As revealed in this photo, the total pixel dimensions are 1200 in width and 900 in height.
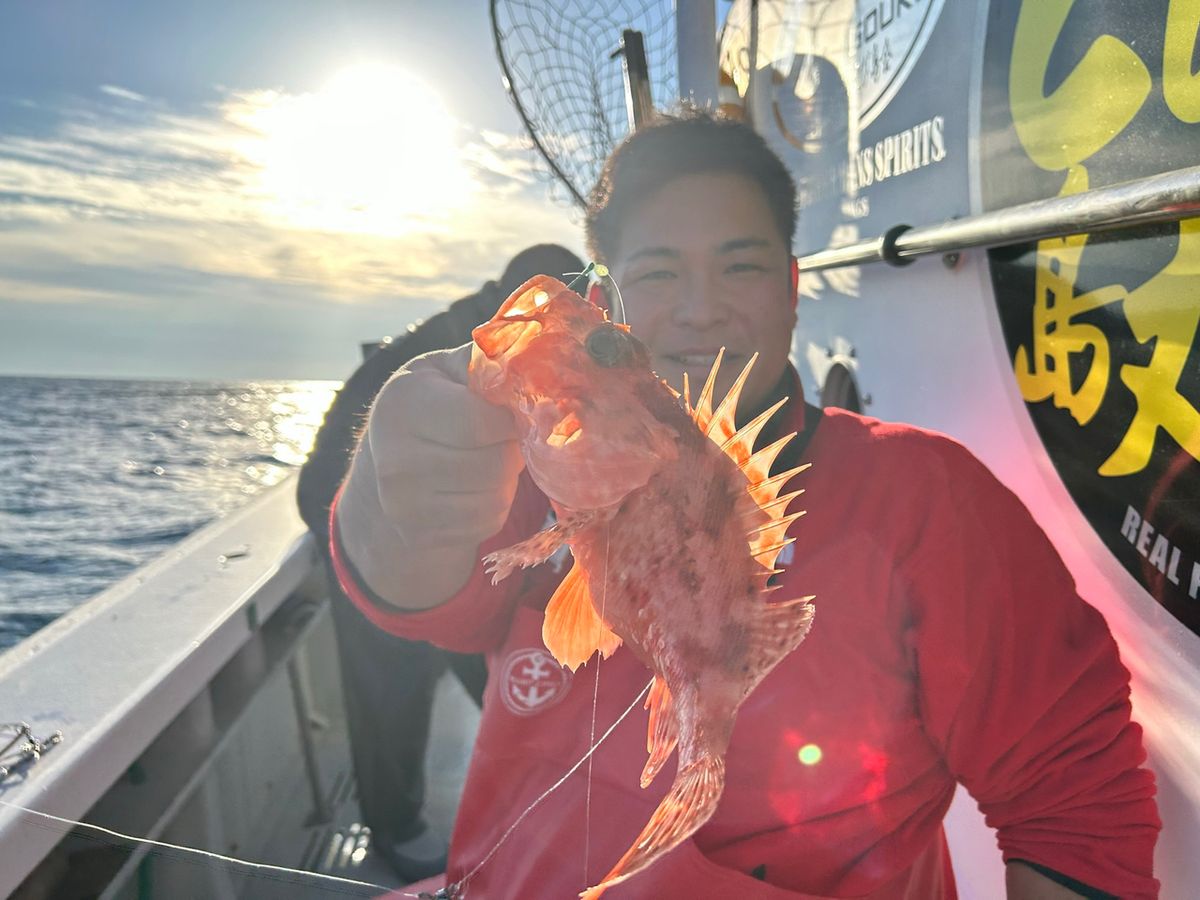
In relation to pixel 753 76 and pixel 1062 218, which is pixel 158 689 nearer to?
pixel 1062 218

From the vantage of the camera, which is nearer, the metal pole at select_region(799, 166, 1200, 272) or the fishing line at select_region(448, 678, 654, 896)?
the metal pole at select_region(799, 166, 1200, 272)

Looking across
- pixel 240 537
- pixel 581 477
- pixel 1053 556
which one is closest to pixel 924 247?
pixel 1053 556

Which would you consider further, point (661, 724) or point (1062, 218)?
point (1062, 218)

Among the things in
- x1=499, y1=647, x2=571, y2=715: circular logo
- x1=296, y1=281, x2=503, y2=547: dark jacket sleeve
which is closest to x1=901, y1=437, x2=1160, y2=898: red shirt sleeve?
x1=499, y1=647, x2=571, y2=715: circular logo

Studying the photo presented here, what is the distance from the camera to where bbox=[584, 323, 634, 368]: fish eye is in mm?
1164

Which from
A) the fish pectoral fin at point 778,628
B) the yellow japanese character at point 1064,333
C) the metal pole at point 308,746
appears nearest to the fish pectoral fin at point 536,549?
the fish pectoral fin at point 778,628

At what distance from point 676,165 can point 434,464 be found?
48.5 inches

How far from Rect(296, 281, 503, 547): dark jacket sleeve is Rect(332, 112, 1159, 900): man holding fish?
0.82 m

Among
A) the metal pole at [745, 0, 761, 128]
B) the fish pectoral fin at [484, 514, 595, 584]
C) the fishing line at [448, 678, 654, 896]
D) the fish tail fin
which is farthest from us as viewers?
the metal pole at [745, 0, 761, 128]

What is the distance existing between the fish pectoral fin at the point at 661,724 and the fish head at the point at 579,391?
0.39 metres

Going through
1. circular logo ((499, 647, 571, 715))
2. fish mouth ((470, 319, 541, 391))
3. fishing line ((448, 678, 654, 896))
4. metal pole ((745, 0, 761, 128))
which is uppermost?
metal pole ((745, 0, 761, 128))

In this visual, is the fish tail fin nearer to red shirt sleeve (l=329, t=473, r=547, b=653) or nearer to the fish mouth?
the fish mouth

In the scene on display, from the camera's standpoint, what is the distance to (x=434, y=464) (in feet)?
4.89

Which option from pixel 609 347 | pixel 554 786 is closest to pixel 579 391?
pixel 609 347
